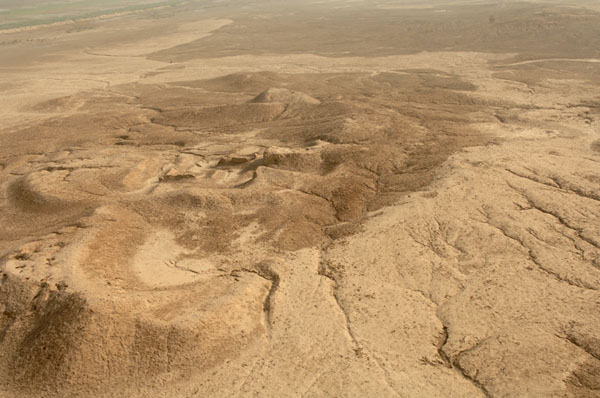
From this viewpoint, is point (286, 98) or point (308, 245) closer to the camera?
point (308, 245)

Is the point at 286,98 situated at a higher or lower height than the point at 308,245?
lower

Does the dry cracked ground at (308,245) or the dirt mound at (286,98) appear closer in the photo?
the dry cracked ground at (308,245)

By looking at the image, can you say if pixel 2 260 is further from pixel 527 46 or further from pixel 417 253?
pixel 527 46

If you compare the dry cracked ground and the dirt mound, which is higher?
the dry cracked ground

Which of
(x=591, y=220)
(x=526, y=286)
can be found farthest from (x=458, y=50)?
(x=526, y=286)

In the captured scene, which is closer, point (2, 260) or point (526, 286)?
point (526, 286)

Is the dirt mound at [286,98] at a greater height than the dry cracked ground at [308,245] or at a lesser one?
lesser

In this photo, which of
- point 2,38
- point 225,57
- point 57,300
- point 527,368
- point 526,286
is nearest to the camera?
point 527,368

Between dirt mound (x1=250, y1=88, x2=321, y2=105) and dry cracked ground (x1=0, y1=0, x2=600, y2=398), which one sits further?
dirt mound (x1=250, y1=88, x2=321, y2=105)
